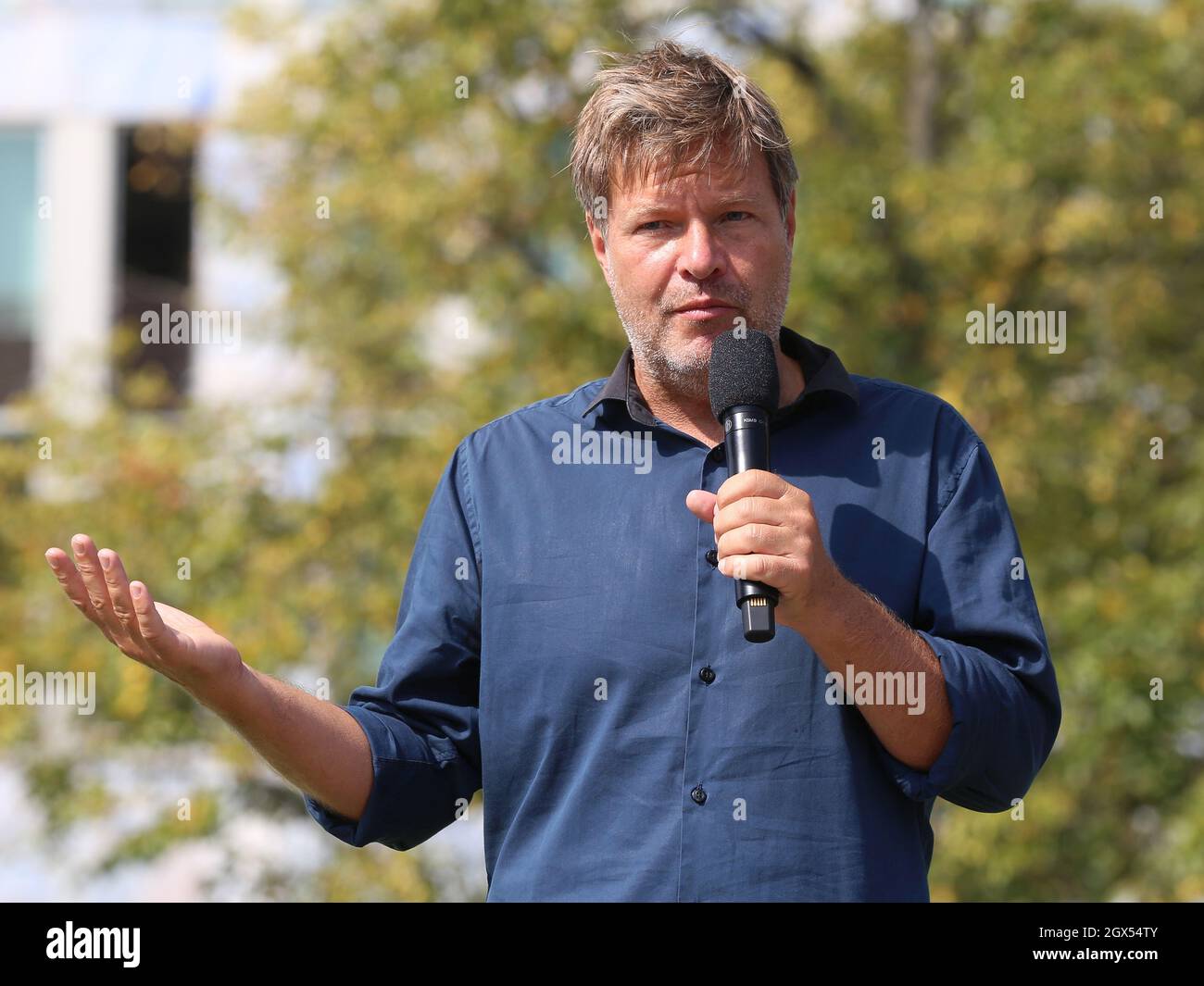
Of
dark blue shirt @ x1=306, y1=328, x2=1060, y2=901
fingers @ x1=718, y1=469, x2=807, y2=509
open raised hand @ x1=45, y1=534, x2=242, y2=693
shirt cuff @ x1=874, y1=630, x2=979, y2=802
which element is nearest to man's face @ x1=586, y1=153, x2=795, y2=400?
dark blue shirt @ x1=306, y1=328, x2=1060, y2=901

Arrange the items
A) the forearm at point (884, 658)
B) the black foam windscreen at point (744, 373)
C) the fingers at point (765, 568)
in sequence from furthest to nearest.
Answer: the black foam windscreen at point (744, 373), the forearm at point (884, 658), the fingers at point (765, 568)

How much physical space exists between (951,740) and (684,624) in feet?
1.47

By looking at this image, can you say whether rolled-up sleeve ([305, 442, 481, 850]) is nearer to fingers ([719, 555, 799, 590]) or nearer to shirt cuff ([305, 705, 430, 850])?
shirt cuff ([305, 705, 430, 850])

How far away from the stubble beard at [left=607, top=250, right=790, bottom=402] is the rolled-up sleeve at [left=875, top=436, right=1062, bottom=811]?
0.40 metres

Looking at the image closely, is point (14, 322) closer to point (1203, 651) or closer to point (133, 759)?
point (133, 759)

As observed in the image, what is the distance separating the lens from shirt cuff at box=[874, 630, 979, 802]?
2.34m

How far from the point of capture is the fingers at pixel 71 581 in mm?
2299

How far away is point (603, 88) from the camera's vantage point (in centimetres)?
283

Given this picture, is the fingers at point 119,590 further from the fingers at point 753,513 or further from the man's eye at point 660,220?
the man's eye at point 660,220

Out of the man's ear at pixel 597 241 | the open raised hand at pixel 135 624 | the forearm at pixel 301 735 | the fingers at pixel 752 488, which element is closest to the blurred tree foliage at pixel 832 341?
the man's ear at pixel 597 241

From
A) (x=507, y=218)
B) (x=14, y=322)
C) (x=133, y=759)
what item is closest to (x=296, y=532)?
(x=133, y=759)

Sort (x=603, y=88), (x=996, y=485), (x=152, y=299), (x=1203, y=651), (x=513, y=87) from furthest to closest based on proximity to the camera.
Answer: (x=152, y=299) < (x=513, y=87) < (x=1203, y=651) < (x=603, y=88) < (x=996, y=485)

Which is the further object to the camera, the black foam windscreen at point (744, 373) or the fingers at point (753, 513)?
the black foam windscreen at point (744, 373)

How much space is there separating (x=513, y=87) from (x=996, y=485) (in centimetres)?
628
